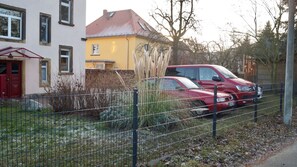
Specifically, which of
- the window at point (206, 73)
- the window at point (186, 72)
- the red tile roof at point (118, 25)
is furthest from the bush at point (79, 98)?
the red tile roof at point (118, 25)

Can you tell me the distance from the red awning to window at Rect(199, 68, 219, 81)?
32.3 feet

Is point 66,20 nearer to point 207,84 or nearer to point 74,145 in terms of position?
point 207,84

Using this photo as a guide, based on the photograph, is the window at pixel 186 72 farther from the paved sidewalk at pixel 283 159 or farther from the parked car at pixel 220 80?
the paved sidewalk at pixel 283 159

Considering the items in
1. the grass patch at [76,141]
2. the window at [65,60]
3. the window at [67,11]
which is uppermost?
the window at [67,11]

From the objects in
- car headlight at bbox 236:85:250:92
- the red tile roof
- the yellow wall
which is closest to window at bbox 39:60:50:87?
car headlight at bbox 236:85:250:92

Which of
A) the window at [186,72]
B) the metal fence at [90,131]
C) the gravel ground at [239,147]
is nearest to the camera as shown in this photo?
the metal fence at [90,131]

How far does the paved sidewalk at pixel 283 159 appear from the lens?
5852mm

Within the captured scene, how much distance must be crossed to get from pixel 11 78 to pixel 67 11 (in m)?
6.28

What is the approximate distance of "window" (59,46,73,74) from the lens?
2083 cm

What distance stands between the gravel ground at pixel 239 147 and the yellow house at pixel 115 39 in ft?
91.6

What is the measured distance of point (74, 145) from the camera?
18.5 ft

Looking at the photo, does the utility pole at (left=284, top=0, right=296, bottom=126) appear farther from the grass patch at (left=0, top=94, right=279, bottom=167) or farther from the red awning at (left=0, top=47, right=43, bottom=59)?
the red awning at (left=0, top=47, right=43, bottom=59)

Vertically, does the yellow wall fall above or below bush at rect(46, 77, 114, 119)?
above

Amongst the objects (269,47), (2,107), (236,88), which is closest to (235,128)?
(236,88)
